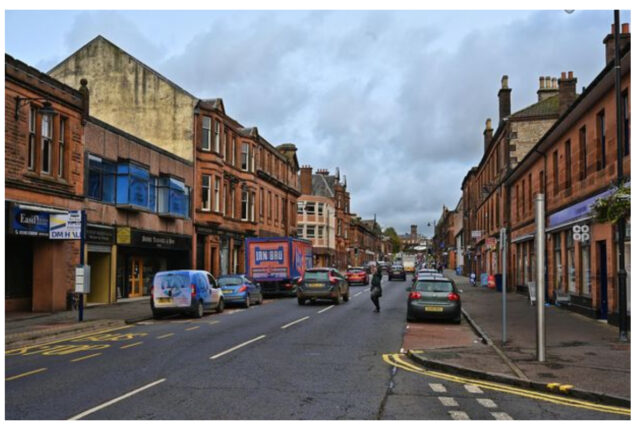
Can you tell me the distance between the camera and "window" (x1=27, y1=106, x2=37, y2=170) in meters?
22.3

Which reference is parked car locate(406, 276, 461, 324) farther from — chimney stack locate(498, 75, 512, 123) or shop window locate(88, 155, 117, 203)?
chimney stack locate(498, 75, 512, 123)

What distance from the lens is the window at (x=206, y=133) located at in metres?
38.3

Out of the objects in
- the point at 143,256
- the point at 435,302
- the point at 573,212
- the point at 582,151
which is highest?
the point at 582,151

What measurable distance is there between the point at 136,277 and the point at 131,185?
5.18m

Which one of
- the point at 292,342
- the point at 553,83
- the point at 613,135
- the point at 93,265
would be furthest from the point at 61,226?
the point at 553,83

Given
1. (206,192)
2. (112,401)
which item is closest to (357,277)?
(206,192)

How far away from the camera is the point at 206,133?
3844cm

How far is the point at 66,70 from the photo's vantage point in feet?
120

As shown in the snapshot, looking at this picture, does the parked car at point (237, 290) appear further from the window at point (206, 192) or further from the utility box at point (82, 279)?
the window at point (206, 192)

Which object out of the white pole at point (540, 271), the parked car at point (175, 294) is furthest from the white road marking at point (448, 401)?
the parked car at point (175, 294)

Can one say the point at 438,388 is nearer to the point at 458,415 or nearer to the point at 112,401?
the point at 458,415

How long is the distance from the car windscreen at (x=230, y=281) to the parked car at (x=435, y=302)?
9.03 m

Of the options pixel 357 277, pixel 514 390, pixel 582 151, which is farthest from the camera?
pixel 357 277
